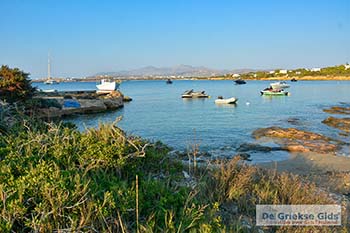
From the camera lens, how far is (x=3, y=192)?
3.34 m

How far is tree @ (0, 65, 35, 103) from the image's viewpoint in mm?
15411

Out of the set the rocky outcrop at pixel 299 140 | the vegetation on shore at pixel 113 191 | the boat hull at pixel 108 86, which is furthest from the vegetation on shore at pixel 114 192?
the boat hull at pixel 108 86

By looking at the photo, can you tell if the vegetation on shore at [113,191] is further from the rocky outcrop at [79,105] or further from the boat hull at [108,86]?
the boat hull at [108,86]

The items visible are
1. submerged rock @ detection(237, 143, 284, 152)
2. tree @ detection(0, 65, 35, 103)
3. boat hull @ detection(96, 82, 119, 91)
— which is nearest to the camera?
tree @ detection(0, 65, 35, 103)

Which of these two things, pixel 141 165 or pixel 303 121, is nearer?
pixel 141 165

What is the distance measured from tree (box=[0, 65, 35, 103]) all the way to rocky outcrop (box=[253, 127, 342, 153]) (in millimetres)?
12800

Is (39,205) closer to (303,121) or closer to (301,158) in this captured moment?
(301,158)

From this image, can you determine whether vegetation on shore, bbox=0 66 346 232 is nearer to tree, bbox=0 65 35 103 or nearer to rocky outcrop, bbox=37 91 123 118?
tree, bbox=0 65 35 103

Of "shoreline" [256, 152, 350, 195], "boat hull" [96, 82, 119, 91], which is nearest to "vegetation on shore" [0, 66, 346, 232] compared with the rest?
"shoreline" [256, 152, 350, 195]

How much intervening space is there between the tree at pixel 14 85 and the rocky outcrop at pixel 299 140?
12800 mm

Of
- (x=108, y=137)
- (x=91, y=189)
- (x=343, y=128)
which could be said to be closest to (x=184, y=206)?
(x=91, y=189)

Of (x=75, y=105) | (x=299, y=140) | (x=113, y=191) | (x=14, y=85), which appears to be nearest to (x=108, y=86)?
(x=75, y=105)

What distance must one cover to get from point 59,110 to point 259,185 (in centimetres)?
2702

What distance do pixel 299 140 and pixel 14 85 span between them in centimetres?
1471
